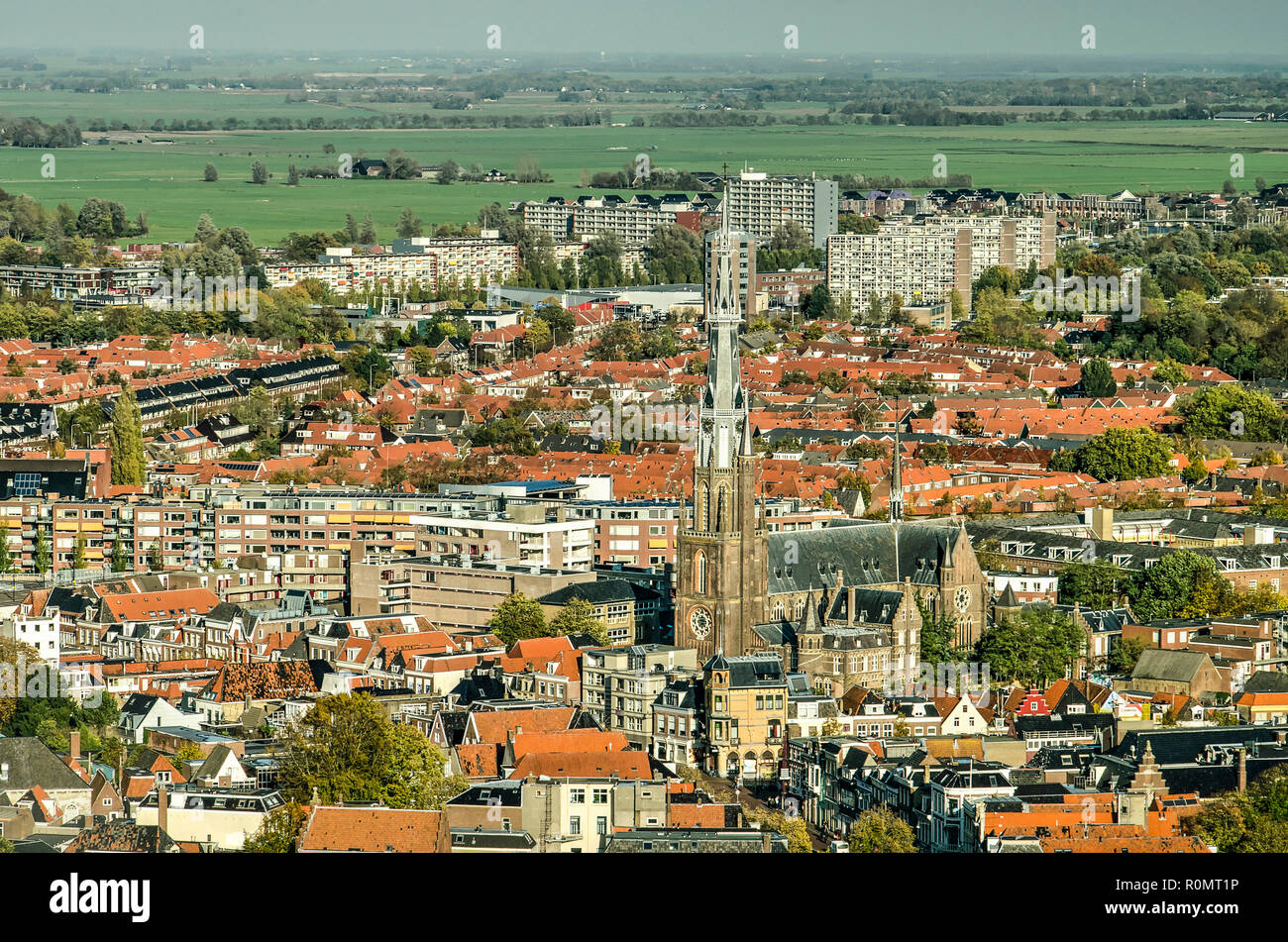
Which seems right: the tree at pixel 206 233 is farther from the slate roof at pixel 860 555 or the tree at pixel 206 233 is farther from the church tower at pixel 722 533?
the church tower at pixel 722 533

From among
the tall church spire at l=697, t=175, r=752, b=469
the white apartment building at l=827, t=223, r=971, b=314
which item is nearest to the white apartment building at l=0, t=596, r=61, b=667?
the tall church spire at l=697, t=175, r=752, b=469

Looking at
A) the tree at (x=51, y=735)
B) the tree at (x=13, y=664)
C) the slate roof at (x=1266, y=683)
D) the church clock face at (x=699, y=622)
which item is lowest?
the slate roof at (x=1266, y=683)

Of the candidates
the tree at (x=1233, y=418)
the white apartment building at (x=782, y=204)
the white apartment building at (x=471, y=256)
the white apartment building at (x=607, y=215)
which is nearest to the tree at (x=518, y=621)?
the tree at (x=1233, y=418)

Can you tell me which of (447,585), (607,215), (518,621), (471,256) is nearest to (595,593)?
(518,621)

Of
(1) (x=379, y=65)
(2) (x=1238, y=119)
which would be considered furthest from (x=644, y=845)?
(1) (x=379, y=65)

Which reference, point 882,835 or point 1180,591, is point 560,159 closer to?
point 1180,591

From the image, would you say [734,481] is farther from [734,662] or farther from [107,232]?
[107,232]
